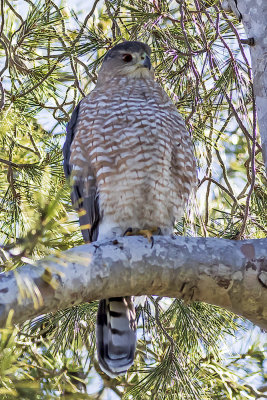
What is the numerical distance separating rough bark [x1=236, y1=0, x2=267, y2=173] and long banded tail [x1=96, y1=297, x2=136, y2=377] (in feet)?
3.35

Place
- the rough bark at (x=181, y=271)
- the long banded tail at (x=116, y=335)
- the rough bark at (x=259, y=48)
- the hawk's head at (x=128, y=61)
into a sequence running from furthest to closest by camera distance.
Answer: the hawk's head at (x=128, y=61), the long banded tail at (x=116, y=335), the rough bark at (x=259, y=48), the rough bark at (x=181, y=271)

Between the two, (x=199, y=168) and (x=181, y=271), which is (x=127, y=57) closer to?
(x=199, y=168)

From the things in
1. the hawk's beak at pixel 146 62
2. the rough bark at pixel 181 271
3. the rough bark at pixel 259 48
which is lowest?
the rough bark at pixel 181 271

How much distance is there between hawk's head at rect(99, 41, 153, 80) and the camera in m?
3.95

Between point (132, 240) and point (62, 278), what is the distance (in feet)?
1.27

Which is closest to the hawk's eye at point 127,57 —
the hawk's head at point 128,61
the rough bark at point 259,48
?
the hawk's head at point 128,61

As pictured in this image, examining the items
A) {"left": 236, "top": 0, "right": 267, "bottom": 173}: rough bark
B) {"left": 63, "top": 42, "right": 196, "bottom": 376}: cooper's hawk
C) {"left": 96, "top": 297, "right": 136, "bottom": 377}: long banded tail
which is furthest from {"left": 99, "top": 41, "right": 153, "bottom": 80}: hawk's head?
{"left": 96, "top": 297, "right": 136, "bottom": 377}: long banded tail

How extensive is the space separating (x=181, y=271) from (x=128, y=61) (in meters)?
1.94

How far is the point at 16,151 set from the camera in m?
4.40

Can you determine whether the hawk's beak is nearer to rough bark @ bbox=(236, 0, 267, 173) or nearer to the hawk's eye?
the hawk's eye

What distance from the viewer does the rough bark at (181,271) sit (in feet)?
7.50

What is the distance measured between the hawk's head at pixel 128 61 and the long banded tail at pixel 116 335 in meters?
1.41

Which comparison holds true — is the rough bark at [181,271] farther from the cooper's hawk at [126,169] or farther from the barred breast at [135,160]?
the barred breast at [135,160]

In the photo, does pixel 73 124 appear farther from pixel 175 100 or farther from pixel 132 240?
pixel 132 240
